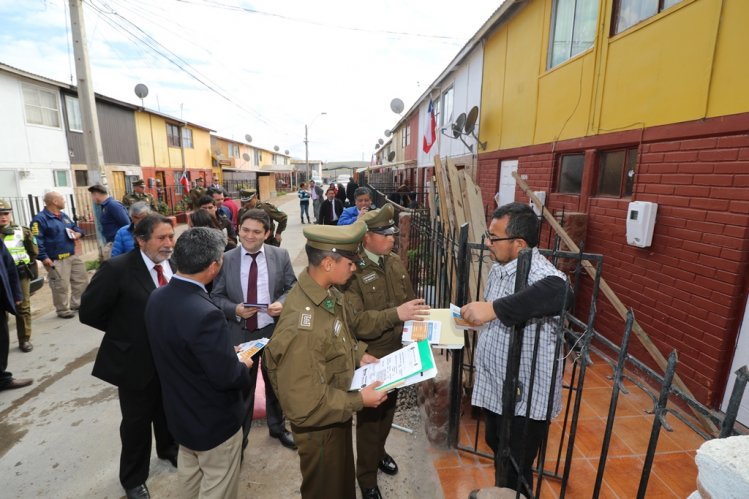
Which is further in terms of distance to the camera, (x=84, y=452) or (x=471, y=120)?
(x=471, y=120)

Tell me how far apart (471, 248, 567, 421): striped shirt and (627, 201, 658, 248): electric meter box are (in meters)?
2.54

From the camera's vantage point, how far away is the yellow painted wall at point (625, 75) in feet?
10.6

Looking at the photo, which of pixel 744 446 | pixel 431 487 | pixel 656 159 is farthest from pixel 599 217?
pixel 744 446

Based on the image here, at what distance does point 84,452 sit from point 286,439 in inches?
66.6

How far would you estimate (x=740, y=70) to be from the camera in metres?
3.09

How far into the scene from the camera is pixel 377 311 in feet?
8.87

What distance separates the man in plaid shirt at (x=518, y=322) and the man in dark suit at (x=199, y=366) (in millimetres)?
1347

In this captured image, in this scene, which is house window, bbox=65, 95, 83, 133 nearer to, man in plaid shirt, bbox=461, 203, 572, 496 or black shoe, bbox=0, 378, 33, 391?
black shoe, bbox=0, 378, 33, 391

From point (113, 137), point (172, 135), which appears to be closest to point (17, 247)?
point (113, 137)

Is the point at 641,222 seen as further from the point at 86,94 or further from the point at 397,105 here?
the point at 397,105

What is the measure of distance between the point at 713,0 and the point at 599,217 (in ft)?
7.81

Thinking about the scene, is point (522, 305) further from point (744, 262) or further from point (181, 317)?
point (744, 262)

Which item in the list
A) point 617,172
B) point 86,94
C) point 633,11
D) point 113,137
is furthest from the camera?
point 113,137

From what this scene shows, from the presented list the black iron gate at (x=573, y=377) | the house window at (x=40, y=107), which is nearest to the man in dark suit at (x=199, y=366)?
the black iron gate at (x=573, y=377)
